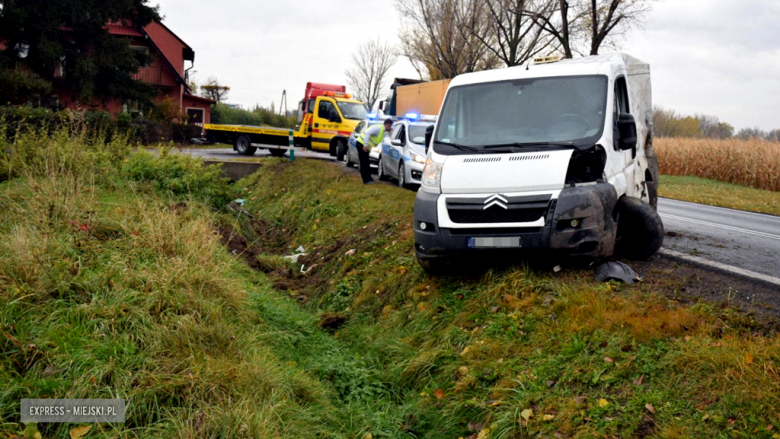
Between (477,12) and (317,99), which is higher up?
(477,12)

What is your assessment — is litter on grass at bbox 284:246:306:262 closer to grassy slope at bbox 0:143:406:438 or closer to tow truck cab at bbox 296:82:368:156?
grassy slope at bbox 0:143:406:438

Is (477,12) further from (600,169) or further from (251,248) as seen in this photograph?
(600,169)

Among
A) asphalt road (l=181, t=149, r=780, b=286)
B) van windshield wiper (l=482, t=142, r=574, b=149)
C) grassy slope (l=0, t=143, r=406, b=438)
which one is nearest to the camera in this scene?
grassy slope (l=0, t=143, r=406, b=438)

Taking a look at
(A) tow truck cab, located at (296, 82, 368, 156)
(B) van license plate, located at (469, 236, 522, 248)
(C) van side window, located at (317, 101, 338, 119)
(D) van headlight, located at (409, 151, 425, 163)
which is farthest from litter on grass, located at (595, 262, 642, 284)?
(C) van side window, located at (317, 101, 338, 119)

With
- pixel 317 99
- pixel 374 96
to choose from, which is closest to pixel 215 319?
pixel 317 99

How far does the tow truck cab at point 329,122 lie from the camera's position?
2662 cm

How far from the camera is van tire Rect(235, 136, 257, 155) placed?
95.8ft

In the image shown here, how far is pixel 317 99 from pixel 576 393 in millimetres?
23406

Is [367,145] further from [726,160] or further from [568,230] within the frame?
[726,160]

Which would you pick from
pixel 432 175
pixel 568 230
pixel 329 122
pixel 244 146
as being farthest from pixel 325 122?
pixel 568 230

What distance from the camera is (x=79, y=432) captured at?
416 centimetres

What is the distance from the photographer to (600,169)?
6766 millimetres

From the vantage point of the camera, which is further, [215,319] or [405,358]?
[405,358]

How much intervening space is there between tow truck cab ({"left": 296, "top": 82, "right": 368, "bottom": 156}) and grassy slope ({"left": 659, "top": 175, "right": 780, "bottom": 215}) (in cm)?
1205
